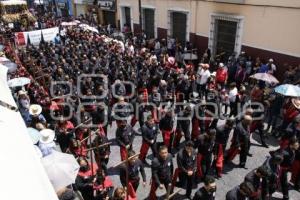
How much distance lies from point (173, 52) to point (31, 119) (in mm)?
11519

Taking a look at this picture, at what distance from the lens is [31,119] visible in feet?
29.1

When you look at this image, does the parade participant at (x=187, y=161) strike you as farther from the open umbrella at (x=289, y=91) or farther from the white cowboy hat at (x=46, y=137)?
the open umbrella at (x=289, y=91)

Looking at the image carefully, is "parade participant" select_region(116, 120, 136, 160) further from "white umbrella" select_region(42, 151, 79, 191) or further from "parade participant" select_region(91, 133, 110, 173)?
"white umbrella" select_region(42, 151, 79, 191)

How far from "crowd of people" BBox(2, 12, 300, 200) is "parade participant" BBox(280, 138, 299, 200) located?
2 cm

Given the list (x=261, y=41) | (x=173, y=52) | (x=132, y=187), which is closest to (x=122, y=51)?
(x=173, y=52)

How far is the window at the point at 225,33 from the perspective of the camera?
1541cm

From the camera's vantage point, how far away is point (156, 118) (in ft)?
32.4

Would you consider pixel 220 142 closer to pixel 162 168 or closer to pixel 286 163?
pixel 286 163

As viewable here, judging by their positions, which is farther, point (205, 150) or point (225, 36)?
point (225, 36)

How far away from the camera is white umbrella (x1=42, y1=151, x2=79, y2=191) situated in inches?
208

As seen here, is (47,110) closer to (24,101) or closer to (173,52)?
(24,101)

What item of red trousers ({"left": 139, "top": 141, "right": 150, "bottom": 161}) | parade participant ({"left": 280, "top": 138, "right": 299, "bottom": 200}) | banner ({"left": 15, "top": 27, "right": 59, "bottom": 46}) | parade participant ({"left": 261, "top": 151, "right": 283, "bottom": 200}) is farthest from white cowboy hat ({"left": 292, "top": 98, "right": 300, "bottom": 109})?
banner ({"left": 15, "top": 27, "right": 59, "bottom": 46})

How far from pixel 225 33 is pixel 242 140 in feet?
30.7

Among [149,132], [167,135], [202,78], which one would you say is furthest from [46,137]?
[202,78]
